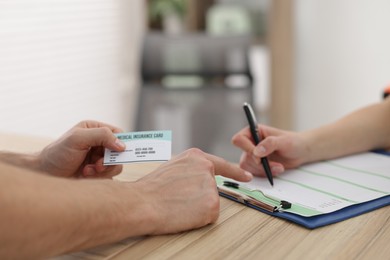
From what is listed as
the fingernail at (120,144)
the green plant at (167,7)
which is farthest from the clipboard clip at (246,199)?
the green plant at (167,7)

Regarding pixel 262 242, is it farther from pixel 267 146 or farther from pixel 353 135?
pixel 353 135

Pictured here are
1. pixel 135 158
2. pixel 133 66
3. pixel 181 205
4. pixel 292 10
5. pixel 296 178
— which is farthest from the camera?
pixel 133 66

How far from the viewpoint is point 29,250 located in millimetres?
714

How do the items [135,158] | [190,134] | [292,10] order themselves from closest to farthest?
[135,158] < [190,134] < [292,10]

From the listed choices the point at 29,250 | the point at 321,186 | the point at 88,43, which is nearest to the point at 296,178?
the point at 321,186

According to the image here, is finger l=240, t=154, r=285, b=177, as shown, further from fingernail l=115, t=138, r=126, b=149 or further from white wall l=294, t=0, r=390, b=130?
white wall l=294, t=0, r=390, b=130

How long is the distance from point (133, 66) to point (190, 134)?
4.58 ft

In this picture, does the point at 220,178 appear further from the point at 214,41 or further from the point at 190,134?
the point at 214,41

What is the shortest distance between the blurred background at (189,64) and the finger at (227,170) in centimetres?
110

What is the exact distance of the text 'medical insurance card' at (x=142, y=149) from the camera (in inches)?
40.0

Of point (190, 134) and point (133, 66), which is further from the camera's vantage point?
point (133, 66)

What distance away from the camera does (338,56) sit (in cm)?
327

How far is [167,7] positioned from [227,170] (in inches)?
107

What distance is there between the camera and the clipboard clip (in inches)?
38.4
